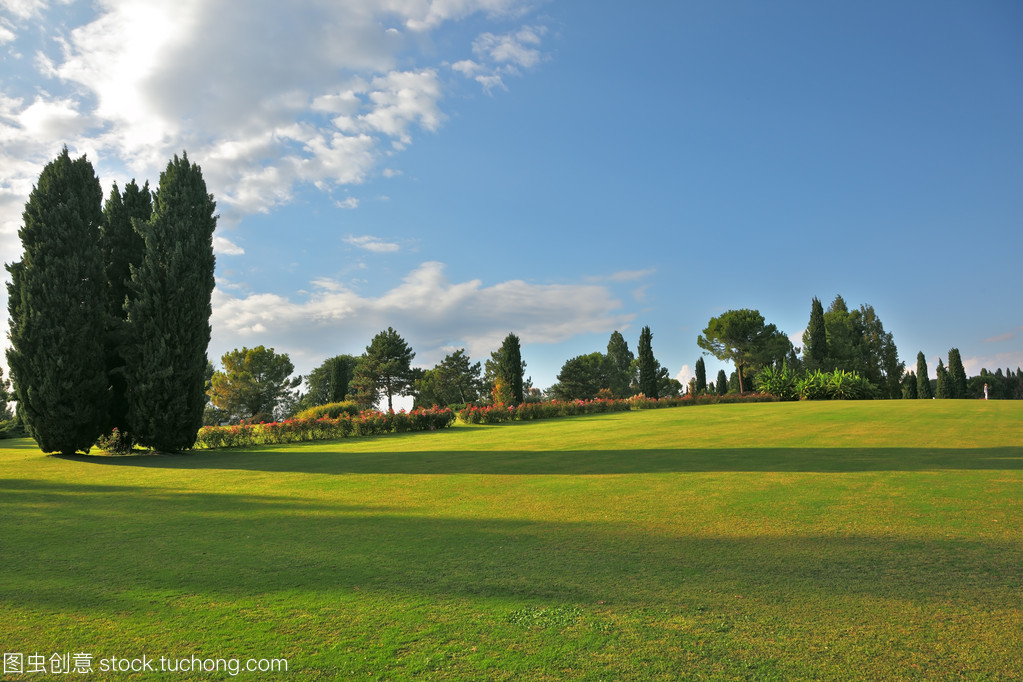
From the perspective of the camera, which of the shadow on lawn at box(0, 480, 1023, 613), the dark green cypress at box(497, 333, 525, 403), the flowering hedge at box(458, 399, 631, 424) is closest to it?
the shadow on lawn at box(0, 480, 1023, 613)

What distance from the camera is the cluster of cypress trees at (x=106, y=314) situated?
1368 cm

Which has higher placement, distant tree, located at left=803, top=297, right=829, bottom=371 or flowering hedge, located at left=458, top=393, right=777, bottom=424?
distant tree, located at left=803, top=297, right=829, bottom=371

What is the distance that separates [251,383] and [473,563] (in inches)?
1860

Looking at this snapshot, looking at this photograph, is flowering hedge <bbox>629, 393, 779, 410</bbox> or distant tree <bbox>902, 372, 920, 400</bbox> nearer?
flowering hedge <bbox>629, 393, 779, 410</bbox>

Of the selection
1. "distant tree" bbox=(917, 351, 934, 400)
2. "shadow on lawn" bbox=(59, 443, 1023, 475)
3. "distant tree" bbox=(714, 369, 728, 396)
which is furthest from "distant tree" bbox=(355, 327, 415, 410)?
"distant tree" bbox=(917, 351, 934, 400)

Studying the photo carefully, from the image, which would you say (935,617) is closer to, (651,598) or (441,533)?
(651,598)

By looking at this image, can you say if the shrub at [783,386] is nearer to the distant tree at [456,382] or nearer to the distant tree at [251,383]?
the distant tree at [456,382]

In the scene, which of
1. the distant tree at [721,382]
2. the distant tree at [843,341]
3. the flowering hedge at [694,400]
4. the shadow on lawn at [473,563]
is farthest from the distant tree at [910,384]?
the shadow on lawn at [473,563]

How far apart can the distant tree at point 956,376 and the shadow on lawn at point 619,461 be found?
43.2 meters

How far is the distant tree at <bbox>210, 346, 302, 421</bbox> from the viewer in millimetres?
45925

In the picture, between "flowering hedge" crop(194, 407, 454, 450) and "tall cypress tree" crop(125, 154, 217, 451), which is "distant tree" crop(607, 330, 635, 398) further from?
"tall cypress tree" crop(125, 154, 217, 451)

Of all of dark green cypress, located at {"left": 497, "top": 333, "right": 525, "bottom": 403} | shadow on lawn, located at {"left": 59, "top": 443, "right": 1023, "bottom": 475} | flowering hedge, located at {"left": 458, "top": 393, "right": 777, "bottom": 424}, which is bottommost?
shadow on lawn, located at {"left": 59, "top": 443, "right": 1023, "bottom": 475}

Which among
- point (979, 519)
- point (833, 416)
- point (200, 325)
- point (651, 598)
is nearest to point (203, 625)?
point (651, 598)

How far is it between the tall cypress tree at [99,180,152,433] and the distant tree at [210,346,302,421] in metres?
31.1
